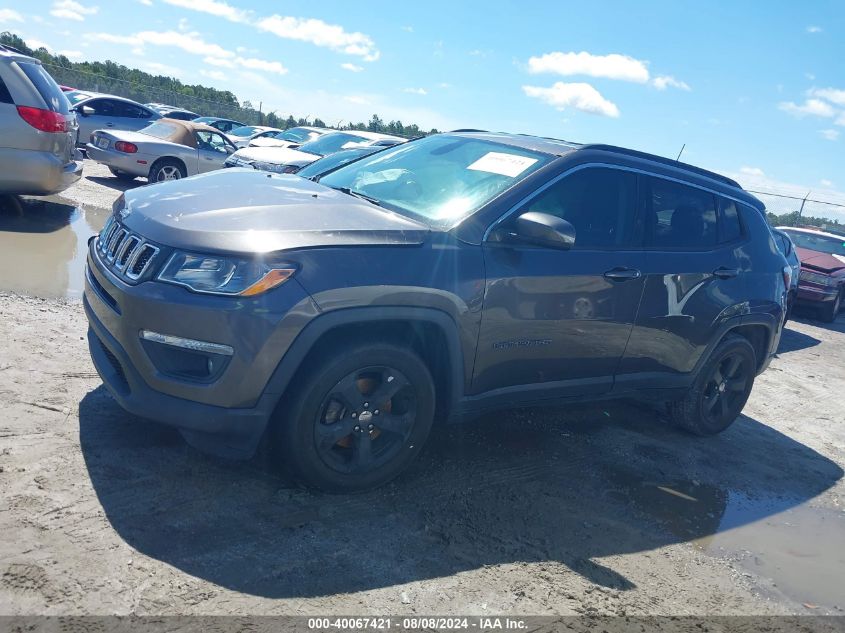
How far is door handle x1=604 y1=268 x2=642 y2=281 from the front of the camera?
4348mm

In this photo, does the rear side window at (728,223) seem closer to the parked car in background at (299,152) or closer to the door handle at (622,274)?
the door handle at (622,274)

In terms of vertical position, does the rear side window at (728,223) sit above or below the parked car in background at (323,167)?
above

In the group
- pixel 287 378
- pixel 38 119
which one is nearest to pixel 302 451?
pixel 287 378

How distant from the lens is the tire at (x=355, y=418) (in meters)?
3.39

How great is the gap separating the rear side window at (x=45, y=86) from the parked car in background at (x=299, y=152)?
9.28 feet

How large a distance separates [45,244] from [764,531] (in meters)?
7.16

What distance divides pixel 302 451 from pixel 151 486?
2.36ft

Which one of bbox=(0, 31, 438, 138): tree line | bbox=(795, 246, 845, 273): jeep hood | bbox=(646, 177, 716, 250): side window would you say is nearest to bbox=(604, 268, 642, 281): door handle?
bbox=(646, 177, 716, 250): side window

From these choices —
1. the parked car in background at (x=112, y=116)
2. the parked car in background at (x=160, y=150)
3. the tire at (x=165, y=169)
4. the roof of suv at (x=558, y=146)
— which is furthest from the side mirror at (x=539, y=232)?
the parked car in background at (x=112, y=116)

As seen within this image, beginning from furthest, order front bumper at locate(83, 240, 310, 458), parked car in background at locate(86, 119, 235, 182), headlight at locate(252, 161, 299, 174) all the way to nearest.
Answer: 1. parked car in background at locate(86, 119, 235, 182)
2. headlight at locate(252, 161, 299, 174)
3. front bumper at locate(83, 240, 310, 458)

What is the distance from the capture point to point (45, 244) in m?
7.71

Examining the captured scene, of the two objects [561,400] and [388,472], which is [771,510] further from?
[388,472]

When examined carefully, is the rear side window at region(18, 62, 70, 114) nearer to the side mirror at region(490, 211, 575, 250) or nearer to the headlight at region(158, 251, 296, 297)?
the headlight at region(158, 251, 296, 297)

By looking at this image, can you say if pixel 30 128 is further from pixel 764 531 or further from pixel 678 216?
pixel 764 531
